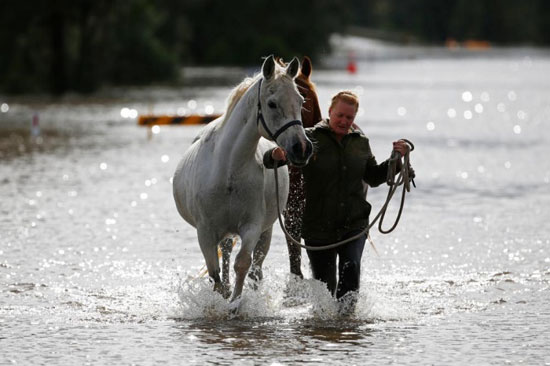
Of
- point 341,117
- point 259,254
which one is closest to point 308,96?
point 341,117

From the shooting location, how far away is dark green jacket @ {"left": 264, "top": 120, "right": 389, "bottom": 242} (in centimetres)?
998

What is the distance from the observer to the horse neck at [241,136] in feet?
31.7

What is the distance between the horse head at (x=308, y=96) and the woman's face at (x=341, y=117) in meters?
0.60

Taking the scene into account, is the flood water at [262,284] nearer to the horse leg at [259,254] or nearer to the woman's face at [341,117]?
the horse leg at [259,254]

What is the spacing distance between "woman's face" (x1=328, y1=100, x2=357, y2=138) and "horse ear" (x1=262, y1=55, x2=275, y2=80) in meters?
0.70

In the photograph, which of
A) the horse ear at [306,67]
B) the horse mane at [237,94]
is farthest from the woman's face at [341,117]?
the horse mane at [237,94]

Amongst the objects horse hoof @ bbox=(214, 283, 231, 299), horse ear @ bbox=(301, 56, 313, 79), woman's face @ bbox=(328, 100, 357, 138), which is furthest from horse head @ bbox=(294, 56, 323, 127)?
horse hoof @ bbox=(214, 283, 231, 299)

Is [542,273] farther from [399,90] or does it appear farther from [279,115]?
[399,90]

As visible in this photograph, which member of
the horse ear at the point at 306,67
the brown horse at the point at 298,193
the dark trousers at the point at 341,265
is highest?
the horse ear at the point at 306,67

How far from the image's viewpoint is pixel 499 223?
52.2 ft

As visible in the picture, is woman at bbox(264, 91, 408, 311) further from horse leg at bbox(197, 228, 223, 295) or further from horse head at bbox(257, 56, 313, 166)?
horse leg at bbox(197, 228, 223, 295)

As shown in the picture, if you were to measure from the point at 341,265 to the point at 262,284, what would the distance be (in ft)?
2.42

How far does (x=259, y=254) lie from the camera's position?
35.0 feet

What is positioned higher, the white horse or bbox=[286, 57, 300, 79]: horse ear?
bbox=[286, 57, 300, 79]: horse ear
